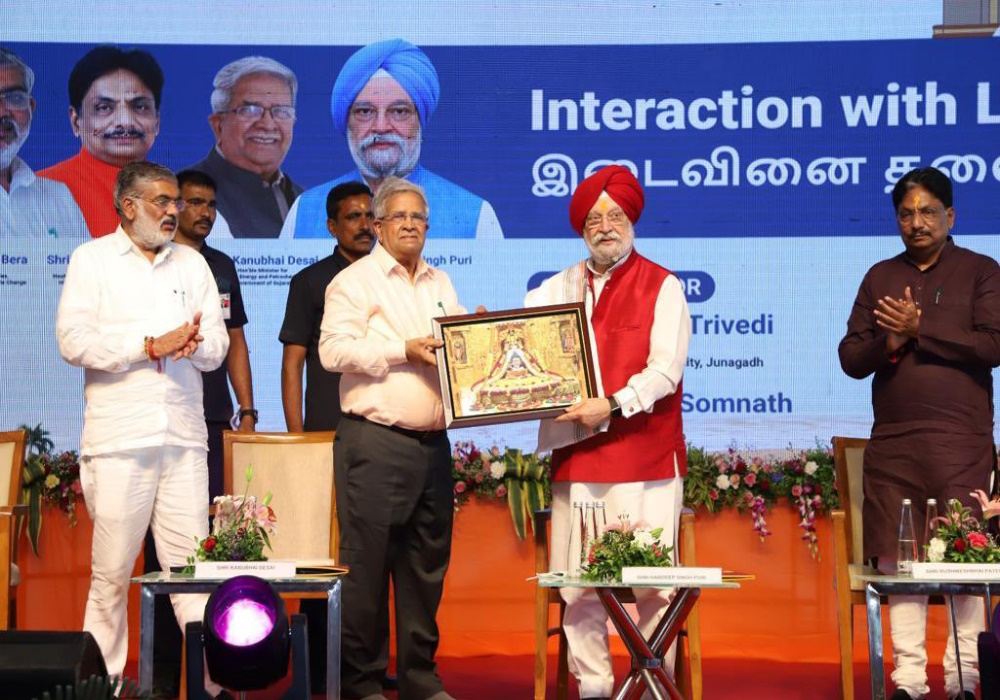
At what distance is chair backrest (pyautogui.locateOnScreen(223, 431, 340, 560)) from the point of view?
4.68 meters

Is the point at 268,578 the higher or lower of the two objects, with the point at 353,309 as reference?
lower

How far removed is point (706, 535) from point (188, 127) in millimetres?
2977

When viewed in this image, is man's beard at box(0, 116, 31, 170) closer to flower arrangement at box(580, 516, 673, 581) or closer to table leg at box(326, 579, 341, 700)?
table leg at box(326, 579, 341, 700)

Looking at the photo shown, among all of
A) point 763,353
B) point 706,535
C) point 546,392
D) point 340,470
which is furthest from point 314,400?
point 763,353

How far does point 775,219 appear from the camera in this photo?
6.02m

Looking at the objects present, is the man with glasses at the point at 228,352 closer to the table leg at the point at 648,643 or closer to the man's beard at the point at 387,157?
the man's beard at the point at 387,157

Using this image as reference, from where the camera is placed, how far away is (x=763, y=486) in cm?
553

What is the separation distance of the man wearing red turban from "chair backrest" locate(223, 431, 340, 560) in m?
0.89

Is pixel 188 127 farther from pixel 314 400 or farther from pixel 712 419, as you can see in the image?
pixel 712 419

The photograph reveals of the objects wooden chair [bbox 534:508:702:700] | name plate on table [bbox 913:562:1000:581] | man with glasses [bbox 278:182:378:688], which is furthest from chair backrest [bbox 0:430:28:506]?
name plate on table [bbox 913:562:1000:581]

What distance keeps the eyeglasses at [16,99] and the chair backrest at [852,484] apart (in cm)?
390

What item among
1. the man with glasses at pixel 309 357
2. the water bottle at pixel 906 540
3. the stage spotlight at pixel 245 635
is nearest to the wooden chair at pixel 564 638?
the water bottle at pixel 906 540

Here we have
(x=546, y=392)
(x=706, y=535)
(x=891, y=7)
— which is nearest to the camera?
(x=546, y=392)

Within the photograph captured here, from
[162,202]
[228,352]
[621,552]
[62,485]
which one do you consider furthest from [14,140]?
[621,552]
